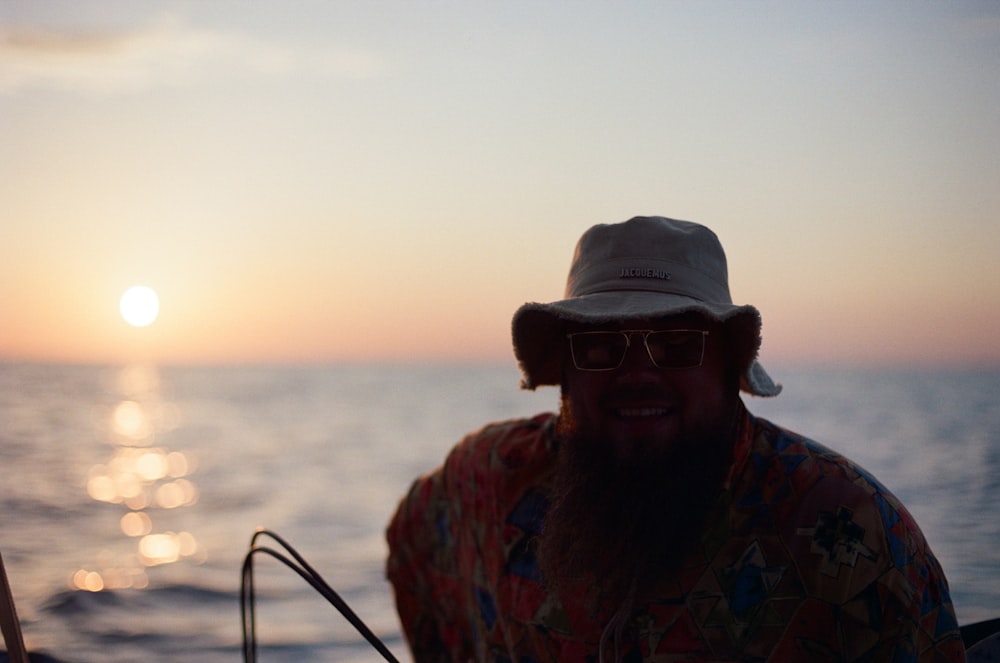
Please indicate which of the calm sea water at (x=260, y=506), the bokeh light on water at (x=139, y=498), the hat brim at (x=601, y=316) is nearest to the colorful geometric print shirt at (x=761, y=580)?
the hat brim at (x=601, y=316)

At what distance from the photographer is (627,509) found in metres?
2.24

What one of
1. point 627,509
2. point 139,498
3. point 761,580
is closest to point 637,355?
point 627,509

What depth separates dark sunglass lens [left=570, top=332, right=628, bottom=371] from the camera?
7.18 ft

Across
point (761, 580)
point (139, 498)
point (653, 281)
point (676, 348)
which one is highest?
point (653, 281)

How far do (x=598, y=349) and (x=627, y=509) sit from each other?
38 cm

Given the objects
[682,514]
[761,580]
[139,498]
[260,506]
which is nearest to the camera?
[761,580]

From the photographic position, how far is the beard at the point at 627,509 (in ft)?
7.04

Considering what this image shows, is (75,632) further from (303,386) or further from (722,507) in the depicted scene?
(303,386)

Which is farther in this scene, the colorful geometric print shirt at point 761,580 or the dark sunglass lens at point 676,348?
the dark sunglass lens at point 676,348

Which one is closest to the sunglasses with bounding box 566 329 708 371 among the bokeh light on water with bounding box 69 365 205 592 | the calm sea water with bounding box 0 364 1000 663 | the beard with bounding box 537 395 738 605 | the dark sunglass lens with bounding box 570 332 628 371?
the dark sunglass lens with bounding box 570 332 628 371

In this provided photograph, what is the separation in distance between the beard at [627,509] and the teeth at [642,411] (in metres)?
0.07

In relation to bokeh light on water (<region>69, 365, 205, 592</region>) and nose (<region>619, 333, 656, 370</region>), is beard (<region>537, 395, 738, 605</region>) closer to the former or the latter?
nose (<region>619, 333, 656, 370</region>)

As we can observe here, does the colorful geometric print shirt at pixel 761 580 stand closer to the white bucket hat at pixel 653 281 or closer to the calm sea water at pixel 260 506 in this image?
the white bucket hat at pixel 653 281

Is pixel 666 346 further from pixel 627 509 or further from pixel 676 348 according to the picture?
pixel 627 509
